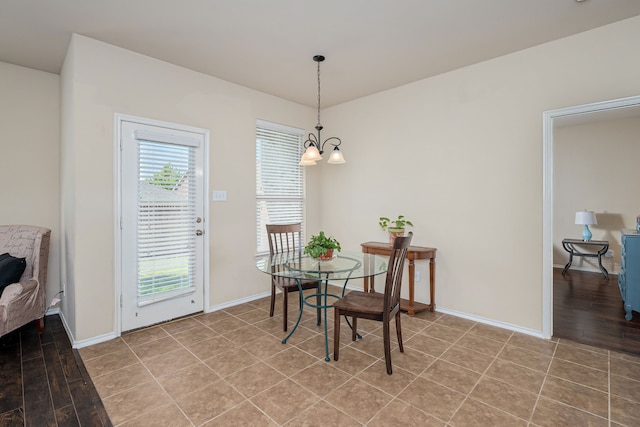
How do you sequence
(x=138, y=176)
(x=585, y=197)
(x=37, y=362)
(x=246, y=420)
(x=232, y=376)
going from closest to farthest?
(x=246, y=420) → (x=232, y=376) → (x=37, y=362) → (x=138, y=176) → (x=585, y=197)

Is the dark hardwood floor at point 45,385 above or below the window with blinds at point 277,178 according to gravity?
below

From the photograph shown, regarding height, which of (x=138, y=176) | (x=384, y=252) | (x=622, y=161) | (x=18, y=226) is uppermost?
(x=622, y=161)

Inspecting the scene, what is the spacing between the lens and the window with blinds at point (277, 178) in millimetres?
4098

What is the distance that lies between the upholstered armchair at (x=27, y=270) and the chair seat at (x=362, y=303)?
2702 mm

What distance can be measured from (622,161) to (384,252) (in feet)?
13.6

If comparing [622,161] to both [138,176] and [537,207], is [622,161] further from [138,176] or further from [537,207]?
[138,176]

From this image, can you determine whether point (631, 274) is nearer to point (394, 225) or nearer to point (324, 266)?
point (394, 225)

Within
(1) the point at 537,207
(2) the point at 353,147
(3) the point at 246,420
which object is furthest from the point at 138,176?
(1) the point at 537,207

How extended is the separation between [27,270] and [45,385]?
53.1 inches

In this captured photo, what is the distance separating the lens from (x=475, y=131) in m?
3.24

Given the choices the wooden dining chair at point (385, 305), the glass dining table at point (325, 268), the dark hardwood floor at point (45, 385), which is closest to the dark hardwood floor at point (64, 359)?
the dark hardwood floor at point (45, 385)

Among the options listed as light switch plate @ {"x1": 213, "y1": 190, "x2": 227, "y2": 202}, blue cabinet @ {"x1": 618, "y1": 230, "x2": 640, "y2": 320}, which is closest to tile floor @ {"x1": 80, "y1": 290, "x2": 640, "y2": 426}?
blue cabinet @ {"x1": 618, "y1": 230, "x2": 640, "y2": 320}

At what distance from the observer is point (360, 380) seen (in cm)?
217

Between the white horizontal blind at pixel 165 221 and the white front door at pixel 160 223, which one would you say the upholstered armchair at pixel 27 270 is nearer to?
the white front door at pixel 160 223
